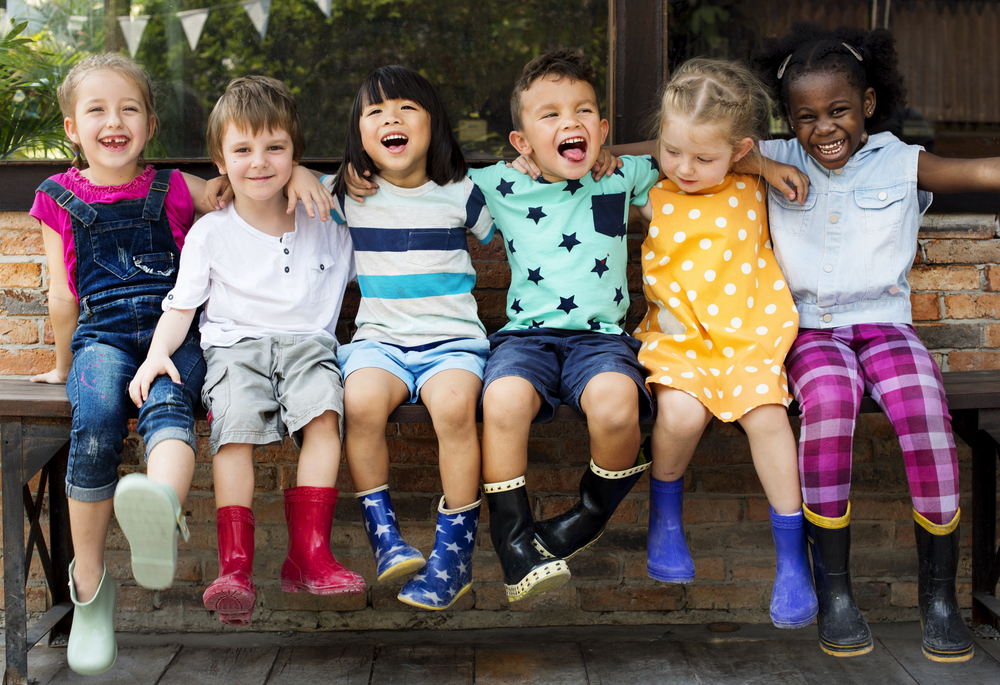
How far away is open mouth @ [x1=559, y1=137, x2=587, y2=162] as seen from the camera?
2.18m

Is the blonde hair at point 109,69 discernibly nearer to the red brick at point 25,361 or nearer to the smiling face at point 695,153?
the red brick at point 25,361

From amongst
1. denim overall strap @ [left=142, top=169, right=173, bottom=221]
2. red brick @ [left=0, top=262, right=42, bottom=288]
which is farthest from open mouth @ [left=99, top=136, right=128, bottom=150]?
red brick @ [left=0, top=262, right=42, bottom=288]

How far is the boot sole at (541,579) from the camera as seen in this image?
188 cm

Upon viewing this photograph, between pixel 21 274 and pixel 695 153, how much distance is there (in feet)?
6.79

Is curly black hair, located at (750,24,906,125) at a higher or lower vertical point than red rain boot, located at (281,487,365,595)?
higher

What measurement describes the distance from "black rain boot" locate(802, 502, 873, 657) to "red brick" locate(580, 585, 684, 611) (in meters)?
0.68

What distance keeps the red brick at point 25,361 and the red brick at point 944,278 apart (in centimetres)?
274

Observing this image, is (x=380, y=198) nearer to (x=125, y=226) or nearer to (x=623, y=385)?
(x=125, y=226)

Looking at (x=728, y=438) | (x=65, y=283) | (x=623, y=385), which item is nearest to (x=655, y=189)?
(x=623, y=385)

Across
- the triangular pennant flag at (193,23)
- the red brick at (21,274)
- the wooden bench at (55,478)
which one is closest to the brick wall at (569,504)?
the red brick at (21,274)

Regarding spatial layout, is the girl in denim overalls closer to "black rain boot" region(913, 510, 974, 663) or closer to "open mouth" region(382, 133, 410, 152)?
"black rain boot" region(913, 510, 974, 663)

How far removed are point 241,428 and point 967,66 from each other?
2.99m

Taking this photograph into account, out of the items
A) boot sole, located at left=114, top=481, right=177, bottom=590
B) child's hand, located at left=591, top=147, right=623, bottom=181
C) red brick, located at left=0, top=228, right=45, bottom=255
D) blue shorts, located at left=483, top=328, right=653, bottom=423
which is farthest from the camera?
red brick, located at left=0, top=228, right=45, bottom=255

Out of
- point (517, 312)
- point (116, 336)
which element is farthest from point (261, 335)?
point (517, 312)
